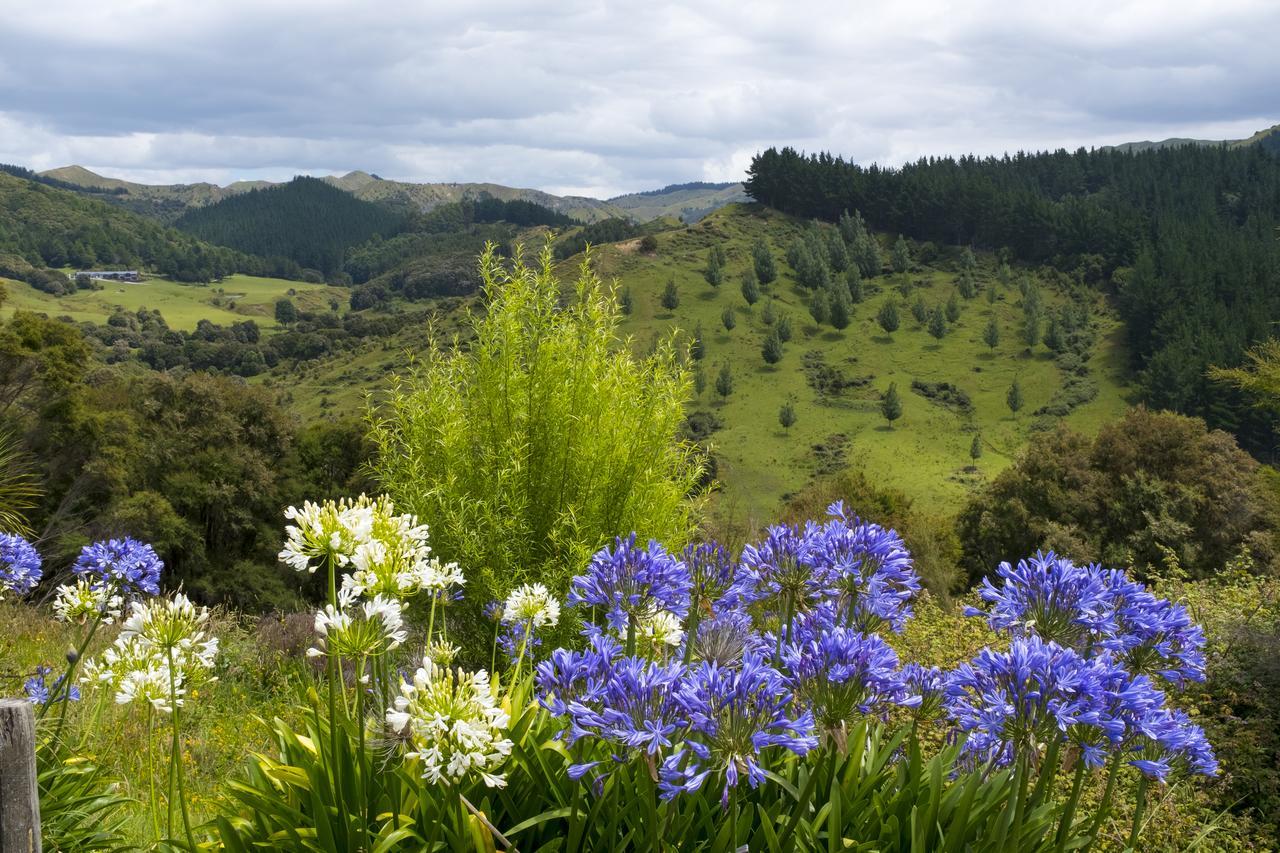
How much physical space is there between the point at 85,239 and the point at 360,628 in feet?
668

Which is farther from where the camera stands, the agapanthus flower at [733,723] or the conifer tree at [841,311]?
the conifer tree at [841,311]

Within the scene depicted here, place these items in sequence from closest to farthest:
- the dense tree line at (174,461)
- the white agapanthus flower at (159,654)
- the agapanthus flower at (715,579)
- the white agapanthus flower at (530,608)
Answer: the white agapanthus flower at (159,654), the agapanthus flower at (715,579), the white agapanthus flower at (530,608), the dense tree line at (174,461)

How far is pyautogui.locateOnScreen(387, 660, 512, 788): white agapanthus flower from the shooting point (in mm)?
2338

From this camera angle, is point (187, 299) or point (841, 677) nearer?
point (841, 677)

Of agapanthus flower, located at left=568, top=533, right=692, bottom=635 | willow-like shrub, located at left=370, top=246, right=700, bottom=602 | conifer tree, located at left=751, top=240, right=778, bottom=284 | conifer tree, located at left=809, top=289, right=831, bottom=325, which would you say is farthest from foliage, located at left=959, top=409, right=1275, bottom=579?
conifer tree, located at left=751, top=240, right=778, bottom=284

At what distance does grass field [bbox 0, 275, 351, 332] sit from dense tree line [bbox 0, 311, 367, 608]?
336 ft

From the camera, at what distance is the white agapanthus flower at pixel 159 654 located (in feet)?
9.87

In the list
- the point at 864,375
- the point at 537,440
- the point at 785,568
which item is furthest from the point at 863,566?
the point at 864,375

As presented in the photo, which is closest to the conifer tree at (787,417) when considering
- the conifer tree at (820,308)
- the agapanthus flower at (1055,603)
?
the conifer tree at (820,308)

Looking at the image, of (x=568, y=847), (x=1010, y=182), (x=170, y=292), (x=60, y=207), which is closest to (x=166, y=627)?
(x=568, y=847)

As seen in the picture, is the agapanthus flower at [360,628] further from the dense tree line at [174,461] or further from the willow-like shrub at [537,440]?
the dense tree line at [174,461]

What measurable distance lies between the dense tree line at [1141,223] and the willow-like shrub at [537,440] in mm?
70341

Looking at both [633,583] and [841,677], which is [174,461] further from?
[841,677]

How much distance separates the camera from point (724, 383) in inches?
3231
